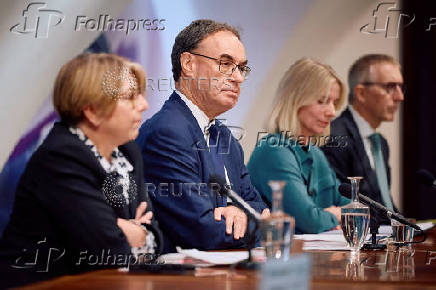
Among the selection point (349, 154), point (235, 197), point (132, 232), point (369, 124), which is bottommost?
point (132, 232)

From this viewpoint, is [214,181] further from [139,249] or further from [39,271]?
[39,271]

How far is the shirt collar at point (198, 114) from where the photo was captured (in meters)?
3.31

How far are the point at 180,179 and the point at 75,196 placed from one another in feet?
2.65

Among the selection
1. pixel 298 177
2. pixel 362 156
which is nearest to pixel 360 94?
pixel 362 156

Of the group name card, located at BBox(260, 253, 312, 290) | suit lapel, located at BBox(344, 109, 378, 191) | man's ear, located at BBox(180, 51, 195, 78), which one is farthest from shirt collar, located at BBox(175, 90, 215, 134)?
name card, located at BBox(260, 253, 312, 290)

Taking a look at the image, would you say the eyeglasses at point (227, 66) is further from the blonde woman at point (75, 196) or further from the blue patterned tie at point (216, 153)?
the blonde woman at point (75, 196)

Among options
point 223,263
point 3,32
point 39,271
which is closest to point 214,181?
point 223,263

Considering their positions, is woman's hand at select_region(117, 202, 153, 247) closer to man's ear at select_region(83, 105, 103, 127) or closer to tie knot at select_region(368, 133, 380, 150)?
man's ear at select_region(83, 105, 103, 127)

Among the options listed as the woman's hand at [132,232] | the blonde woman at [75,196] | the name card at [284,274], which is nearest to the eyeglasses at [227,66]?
the blonde woman at [75,196]

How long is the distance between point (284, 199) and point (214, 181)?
1.76m

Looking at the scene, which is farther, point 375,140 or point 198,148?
point 375,140

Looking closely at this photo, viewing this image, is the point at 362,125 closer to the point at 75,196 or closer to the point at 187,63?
the point at 187,63

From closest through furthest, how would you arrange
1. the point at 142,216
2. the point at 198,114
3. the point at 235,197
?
the point at 235,197
the point at 142,216
the point at 198,114

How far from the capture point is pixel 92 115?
2.50 m
